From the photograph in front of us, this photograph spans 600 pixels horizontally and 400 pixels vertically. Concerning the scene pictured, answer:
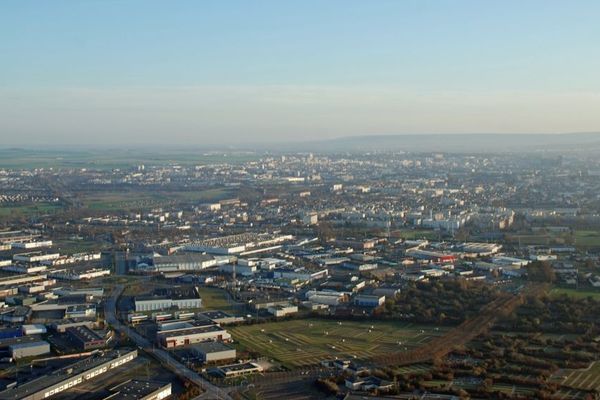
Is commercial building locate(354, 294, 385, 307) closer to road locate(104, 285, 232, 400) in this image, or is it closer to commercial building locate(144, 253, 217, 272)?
road locate(104, 285, 232, 400)

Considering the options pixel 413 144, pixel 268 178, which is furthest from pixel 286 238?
pixel 413 144

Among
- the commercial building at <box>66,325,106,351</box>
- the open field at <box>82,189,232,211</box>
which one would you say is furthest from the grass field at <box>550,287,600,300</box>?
the open field at <box>82,189,232,211</box>

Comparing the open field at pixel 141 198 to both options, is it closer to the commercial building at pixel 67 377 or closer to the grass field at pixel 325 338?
the grass field at pixel 325 338

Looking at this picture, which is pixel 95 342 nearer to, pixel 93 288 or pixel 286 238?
pixel 93 288

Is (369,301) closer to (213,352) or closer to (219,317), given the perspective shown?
(219,317)

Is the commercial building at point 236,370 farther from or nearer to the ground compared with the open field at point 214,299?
farther from the ground

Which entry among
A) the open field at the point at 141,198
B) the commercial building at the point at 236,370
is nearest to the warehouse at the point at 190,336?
the commercial building at the point at 236,370
